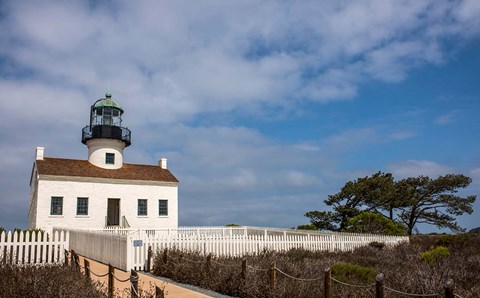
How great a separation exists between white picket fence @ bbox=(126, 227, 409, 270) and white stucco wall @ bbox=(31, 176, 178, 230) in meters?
6.23

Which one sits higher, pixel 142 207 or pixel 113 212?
pixel 142 207

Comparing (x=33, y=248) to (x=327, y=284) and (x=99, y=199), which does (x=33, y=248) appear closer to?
(x=327, y=284)

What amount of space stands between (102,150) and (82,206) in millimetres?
4570

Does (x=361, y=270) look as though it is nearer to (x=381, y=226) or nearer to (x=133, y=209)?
(x=381, y=226)

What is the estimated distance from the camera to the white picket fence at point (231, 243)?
13.7 meters

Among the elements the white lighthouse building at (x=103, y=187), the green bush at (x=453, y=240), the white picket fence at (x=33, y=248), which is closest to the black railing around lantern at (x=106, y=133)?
the white lighthouse building at (x=103, y=187)

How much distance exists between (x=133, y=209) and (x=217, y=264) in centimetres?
1931

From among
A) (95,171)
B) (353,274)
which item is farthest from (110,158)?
(353,274)

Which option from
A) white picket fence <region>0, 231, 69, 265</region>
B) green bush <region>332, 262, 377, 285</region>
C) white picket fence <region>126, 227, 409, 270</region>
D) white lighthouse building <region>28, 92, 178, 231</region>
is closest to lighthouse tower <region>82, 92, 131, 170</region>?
white lighthouse building <region>28, 92, 178, 231</region>

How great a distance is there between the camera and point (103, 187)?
92.7ft

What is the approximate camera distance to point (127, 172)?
30.2 m

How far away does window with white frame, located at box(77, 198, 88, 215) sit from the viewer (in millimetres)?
27281

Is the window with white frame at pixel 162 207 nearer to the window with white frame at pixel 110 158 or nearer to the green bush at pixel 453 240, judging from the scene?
the window with white frame at pixel 110 158

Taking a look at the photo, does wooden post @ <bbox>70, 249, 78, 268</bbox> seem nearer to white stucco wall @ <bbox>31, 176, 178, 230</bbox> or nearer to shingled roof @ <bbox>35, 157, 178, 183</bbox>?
white stucco wall @ <bbox>31, 176, 178, 230</bbox>
